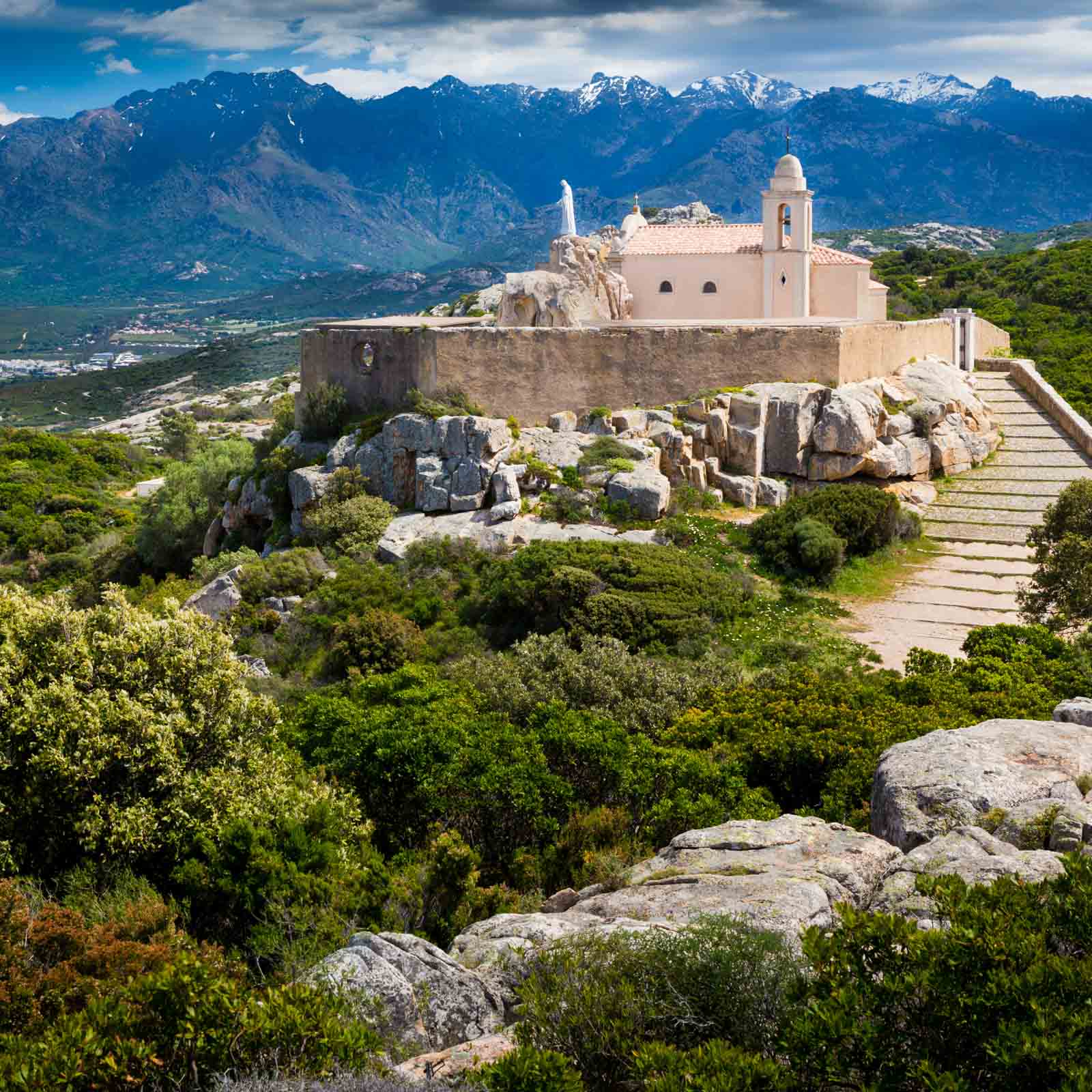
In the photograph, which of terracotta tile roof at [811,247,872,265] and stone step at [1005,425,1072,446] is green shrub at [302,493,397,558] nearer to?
terracotta tile roof at [811,247,872,265]

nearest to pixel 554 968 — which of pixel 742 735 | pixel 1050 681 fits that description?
pixel 742 735

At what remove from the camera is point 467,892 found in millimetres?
10812

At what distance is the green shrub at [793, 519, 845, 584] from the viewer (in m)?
23.1

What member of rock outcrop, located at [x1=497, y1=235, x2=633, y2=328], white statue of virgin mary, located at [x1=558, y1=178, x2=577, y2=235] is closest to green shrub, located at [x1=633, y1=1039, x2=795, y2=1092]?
rock outcrop, located at [x1=497, y1=235, x2=633, y2=328]

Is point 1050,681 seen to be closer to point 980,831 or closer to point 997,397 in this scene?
point 980,831

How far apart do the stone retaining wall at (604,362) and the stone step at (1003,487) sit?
3233 mm

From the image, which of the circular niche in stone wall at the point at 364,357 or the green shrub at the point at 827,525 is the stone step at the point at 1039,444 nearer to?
the green shrub at the point at 827,525

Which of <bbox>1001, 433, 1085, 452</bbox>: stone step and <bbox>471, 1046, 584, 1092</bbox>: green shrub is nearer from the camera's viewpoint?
<bbox>471, 1046, 584, 1092</bbox>: green shrub

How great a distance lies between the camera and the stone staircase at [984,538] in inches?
840

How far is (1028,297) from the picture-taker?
171 feet

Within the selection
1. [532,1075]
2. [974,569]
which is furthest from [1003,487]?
[532,1075]

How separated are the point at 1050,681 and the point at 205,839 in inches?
424

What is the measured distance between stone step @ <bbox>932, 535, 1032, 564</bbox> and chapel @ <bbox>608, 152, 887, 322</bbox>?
881cm

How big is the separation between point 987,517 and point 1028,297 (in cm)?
2974
